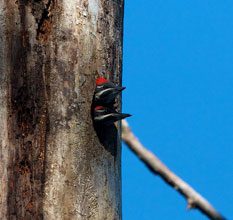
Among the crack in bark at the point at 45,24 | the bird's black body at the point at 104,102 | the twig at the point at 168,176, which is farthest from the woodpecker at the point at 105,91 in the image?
the twig at the point at 168,176

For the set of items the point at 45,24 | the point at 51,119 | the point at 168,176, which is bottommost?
the point at 168,176


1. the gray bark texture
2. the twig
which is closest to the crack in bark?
the gray bark texture

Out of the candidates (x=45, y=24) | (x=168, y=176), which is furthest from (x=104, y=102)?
(x=168, y=176)

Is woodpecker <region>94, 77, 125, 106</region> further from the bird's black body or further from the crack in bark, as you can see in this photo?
the crack in bark

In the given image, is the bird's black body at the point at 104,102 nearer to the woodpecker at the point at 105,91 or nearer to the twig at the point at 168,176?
the woodpecker at the point at 105,91

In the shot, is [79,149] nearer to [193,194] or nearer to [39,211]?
[39,211]

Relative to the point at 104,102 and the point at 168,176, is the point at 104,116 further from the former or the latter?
the point at 168,176
